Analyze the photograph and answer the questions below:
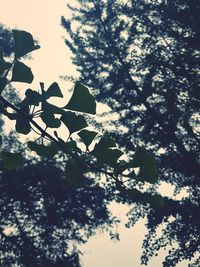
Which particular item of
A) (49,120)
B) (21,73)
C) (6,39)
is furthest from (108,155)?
(6,39)

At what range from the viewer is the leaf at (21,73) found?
0.98m

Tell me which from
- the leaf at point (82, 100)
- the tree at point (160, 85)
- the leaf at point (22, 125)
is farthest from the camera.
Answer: the tree at point (160, 85)

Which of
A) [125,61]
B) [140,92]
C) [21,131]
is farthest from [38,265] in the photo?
[21,131]

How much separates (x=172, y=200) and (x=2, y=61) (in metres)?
8.02

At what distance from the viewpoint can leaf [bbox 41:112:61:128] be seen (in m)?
1.01

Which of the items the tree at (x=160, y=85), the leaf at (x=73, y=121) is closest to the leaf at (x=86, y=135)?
the leaf at (x=73, y=121)

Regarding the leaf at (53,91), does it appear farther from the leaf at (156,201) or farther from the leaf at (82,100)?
the leaf at (156,201)

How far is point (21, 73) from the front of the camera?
992 millimetres

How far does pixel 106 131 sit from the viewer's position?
9305mm

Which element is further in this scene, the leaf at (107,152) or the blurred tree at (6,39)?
the blurred tree at (6,39)

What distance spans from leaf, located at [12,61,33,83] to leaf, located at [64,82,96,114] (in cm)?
16

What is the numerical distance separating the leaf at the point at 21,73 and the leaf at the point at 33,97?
0.04 metres

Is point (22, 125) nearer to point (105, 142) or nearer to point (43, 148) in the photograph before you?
point (43, 148)

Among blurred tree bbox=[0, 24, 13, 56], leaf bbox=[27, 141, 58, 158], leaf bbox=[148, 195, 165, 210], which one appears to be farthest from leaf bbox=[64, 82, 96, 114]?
blurred tree bbox=[0, 24, 13, 56]
